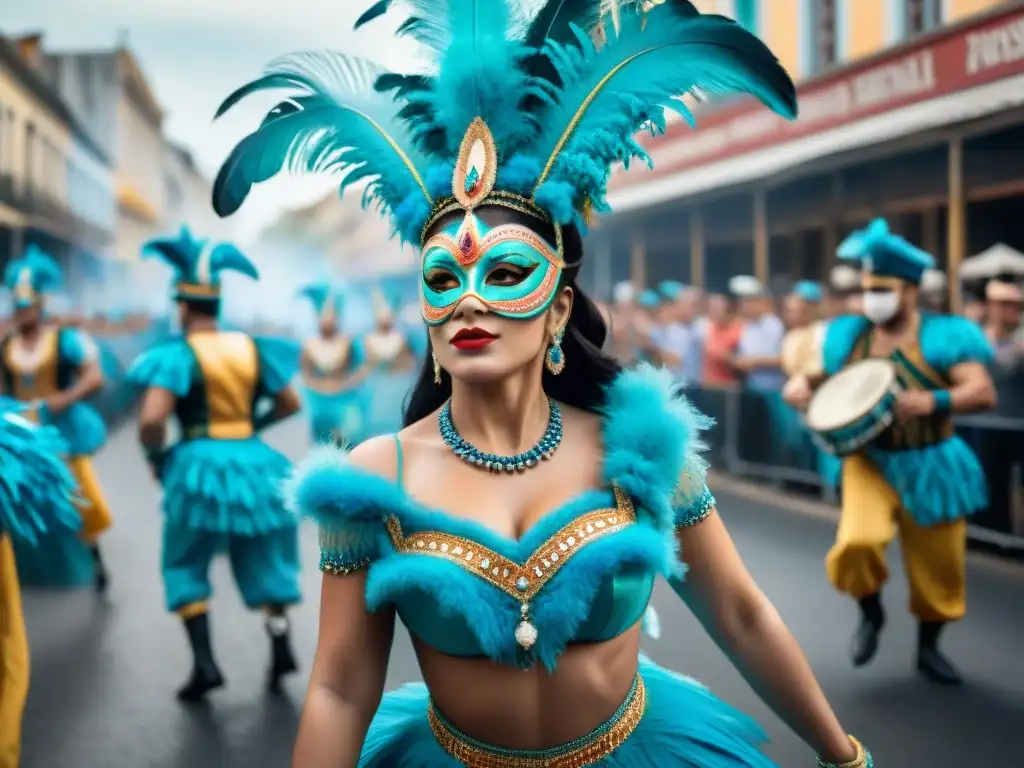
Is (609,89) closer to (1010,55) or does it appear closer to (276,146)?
(276,146)

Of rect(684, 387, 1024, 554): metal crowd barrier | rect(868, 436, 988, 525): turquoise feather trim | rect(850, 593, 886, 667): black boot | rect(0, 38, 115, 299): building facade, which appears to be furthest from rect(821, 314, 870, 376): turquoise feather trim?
rect(0, 38, 115, 299): building facade

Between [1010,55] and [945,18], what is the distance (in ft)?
8.13

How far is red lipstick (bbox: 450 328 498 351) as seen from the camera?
224 cm

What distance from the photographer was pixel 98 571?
26.6 feet

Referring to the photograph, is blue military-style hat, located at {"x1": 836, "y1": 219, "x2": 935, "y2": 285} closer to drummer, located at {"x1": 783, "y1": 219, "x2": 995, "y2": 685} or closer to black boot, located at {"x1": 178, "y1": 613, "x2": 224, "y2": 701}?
drummer, located at {"x1": 783, "y1": 219, "x2": 995, "y2": 685}

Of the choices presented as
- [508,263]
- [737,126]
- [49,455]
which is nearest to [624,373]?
[508,263]

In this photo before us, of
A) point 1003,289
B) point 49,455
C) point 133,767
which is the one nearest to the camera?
point 49,455

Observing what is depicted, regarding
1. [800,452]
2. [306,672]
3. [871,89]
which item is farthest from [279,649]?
[871,89]

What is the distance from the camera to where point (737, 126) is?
1683 cm

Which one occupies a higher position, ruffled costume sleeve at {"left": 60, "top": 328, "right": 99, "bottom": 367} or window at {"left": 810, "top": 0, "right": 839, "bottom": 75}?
window at {"left": 810, "top": 0, "right": 839, "bottom": 75}

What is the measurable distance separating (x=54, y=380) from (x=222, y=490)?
2.94 meters

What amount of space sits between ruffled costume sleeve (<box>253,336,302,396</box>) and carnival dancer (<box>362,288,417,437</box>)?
6068 mm

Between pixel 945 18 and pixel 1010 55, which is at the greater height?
pixel 945 18

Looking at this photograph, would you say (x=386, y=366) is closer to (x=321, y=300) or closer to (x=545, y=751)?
(x=321, y=300)
